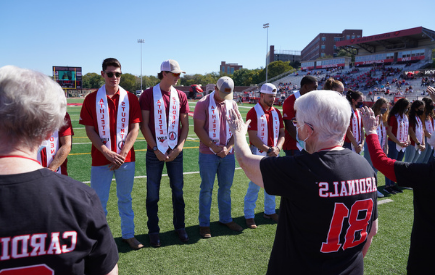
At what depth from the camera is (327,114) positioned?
5.67 ft

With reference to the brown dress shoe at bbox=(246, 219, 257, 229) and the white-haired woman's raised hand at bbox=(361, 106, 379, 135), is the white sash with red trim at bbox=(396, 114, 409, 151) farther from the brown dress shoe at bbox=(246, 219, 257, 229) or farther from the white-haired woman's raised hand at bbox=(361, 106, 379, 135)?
the white-haired woman's raised hand at bbox=(361, 106, 379, 135)

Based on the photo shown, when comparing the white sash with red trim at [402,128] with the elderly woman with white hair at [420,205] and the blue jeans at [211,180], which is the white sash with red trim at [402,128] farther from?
the elderly woman with white hair at [420,205]

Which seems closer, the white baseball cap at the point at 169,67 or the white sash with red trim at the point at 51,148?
the white sash with red trim at the point at 51,148

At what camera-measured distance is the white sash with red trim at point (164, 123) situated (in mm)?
4191

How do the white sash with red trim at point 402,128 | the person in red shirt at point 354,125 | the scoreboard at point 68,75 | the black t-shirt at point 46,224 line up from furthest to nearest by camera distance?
1. the scoreboard at point 68,75
2. the white sash with red trim at point 402,128
3. the person in red shirt at point 354,125
4. the black t-shirt at point 46,224

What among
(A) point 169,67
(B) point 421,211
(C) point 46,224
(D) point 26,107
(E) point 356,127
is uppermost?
(A) point 169,67

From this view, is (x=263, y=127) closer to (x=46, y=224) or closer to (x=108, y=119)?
(x=108, y=119)

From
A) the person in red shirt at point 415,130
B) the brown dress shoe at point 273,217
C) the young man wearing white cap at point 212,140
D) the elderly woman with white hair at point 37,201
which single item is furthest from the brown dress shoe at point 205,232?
the person in red shirt at point 415,130

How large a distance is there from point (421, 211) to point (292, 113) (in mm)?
3069

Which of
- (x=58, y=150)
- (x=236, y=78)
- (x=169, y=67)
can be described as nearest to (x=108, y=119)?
(x=58, y=150)

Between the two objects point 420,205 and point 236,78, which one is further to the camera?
point 236,78

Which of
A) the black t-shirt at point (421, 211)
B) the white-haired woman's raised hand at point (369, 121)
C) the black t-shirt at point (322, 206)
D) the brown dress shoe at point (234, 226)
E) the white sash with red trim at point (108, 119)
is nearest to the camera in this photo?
the black t-shirt at point (322, 206)

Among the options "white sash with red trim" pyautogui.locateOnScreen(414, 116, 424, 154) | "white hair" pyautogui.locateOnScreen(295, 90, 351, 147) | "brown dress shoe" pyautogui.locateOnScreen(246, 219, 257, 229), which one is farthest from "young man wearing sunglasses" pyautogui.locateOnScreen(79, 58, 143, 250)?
"white sash with red trim" pyautogui.locateOnScreen(414, 116, 424, 154)

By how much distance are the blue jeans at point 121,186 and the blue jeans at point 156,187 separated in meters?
0.26
